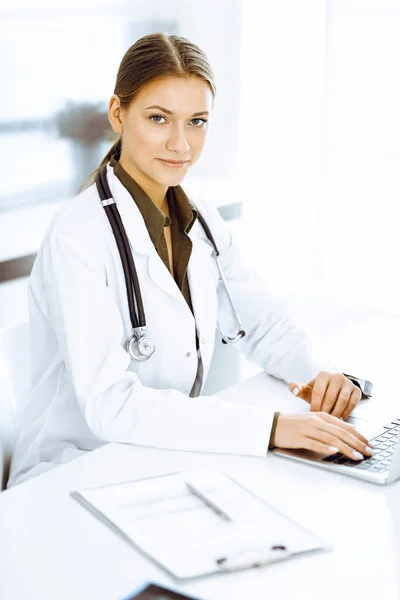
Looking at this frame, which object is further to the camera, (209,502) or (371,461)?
(371,461)

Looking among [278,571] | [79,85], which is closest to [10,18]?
[79,85]

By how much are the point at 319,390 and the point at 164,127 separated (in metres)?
0.58

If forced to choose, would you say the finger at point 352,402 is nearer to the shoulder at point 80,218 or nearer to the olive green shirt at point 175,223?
the olive green shirt at point 175,223

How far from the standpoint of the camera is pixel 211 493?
1.11 m

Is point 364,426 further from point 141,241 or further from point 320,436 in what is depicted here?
point 141,241

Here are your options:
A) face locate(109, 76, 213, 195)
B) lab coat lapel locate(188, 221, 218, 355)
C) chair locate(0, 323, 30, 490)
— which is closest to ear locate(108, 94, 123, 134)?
face locate(109, 76, 213, 195)

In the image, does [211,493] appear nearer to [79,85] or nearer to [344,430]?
[344,430]

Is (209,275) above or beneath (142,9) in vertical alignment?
beneath

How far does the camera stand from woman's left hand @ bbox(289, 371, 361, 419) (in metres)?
1.45

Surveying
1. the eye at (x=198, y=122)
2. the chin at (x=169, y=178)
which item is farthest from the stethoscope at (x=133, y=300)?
the eye at (x=198, y=122)

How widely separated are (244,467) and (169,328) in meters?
0.43

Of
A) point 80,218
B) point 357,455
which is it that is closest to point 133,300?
point 80,218

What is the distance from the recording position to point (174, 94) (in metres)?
1.57

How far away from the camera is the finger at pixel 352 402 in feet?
4.77
